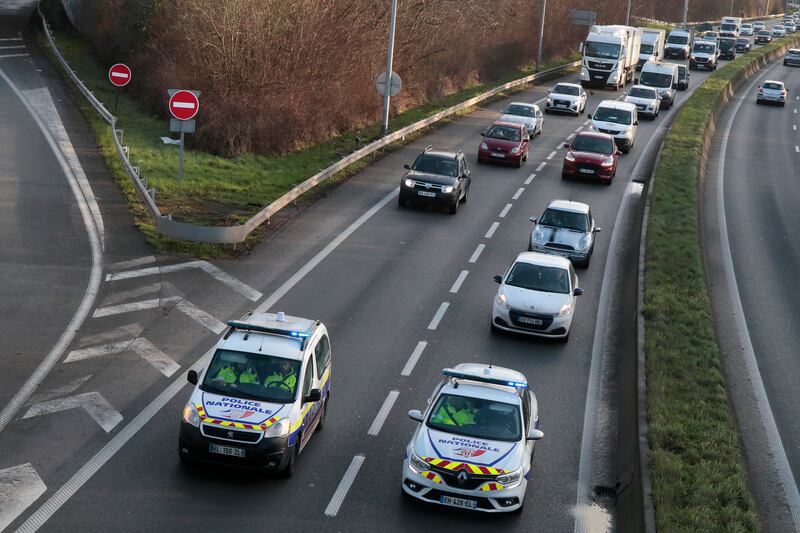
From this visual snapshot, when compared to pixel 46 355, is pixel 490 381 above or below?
above

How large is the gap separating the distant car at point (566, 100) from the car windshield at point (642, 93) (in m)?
2.54

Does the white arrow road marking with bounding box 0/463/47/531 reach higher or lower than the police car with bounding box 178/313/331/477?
lower

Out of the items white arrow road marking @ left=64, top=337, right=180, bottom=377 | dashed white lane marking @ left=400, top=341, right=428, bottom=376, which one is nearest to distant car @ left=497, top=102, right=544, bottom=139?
dashed white lane marking @ left=400, top=341, right=428, bottom=376

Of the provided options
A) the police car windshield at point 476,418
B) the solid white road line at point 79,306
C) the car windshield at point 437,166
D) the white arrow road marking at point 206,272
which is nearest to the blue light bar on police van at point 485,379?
the police car windshield at point 476,418

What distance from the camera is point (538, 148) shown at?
1670 inches

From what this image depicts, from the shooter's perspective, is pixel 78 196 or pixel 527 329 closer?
pixel 527 329

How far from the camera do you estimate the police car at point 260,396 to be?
1368cm

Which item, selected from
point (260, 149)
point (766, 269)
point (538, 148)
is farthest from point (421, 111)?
point (766, 269)

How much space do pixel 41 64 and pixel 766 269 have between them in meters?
35.2

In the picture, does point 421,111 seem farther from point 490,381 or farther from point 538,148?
point 490,381

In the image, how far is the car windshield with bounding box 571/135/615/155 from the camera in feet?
119

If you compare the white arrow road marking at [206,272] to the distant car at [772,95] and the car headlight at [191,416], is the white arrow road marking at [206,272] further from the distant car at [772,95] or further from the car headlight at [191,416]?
the distant car at [772,95]

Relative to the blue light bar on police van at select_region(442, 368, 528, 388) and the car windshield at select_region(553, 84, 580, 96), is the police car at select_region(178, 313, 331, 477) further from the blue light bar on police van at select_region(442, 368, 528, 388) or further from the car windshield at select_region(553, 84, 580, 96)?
the car windshield at select_region(553, 84, 580, 96)

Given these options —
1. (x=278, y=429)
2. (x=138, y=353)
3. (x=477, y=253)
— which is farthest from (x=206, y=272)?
(x=278, y=429)
